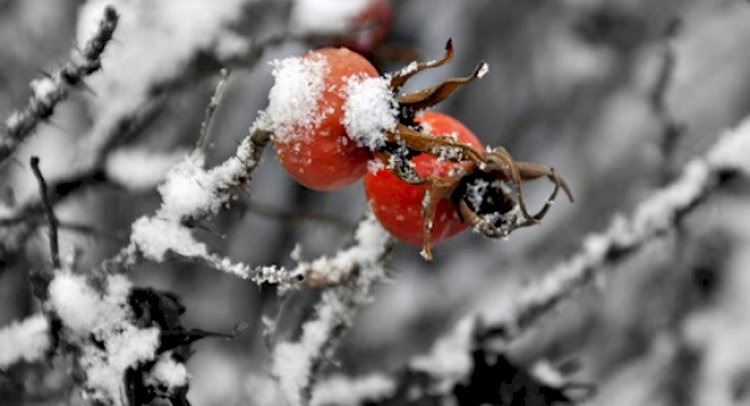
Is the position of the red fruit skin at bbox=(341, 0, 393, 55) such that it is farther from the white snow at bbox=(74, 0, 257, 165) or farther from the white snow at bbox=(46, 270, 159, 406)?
the white snow at bbox=(46, 270, 159, 406)

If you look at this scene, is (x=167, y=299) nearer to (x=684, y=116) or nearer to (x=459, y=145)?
(x=459, y=145)

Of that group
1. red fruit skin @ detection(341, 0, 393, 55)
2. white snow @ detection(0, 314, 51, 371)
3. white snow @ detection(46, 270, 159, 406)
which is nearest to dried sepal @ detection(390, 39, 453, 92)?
white snow @ detection(46, 270, 159, 406)

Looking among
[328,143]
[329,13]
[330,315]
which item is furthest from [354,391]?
[329,13]

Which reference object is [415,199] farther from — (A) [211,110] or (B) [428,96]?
(A) [211,110]

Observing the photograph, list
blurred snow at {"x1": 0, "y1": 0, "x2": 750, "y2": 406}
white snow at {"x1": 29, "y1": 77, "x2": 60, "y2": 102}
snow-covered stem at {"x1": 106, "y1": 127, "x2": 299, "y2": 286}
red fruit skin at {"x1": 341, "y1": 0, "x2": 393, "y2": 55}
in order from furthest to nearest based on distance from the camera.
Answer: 1. red fruit skin at {"x1": 341, "y1": 0, "x2": 393, "y2": 55}
2. blurred snow at {"x1": 0, "y1": 0, "x2": 750, "y2": 406}
3. white snow at {"x1": 29, "y1": 77, "x2": 60, "y2": 102}
4. snow-covered stem at {"x1": 106, "y1": 127, "x2": 299, "y2": 286}

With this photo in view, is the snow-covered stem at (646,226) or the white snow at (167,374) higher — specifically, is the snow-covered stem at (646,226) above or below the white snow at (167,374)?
above

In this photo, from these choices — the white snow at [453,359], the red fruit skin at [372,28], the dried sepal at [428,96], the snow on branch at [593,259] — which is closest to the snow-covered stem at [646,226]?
the snow on branch at [593,259]

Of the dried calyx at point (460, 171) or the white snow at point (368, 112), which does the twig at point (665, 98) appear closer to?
the dried calyx at point (460, 171)

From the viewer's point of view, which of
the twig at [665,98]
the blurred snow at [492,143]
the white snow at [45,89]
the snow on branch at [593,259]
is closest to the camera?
the white snow at [45,89]
